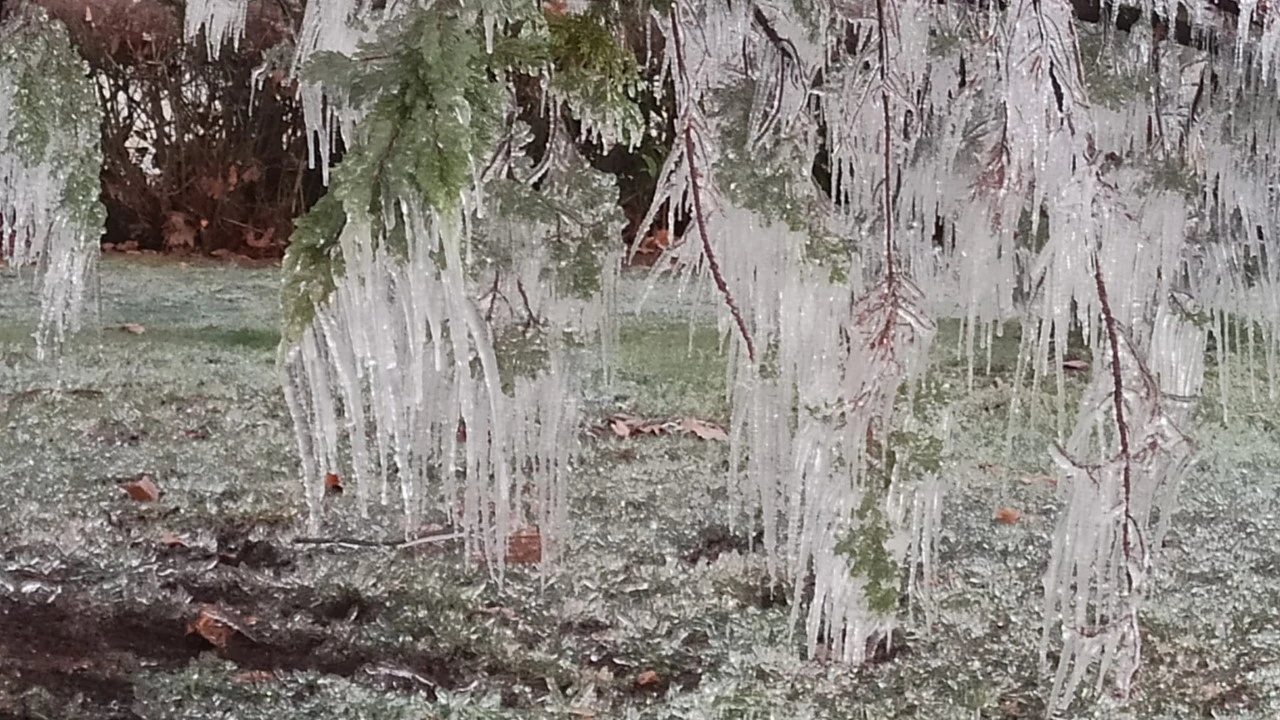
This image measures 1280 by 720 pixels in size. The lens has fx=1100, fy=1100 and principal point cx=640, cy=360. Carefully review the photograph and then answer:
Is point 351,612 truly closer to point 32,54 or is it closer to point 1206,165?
point 32,54

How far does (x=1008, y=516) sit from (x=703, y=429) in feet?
Answer: 2.94

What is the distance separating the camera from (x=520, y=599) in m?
2.12

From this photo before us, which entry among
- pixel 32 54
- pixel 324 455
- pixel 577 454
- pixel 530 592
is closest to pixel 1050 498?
pixel 577 454

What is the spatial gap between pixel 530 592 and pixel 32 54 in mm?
1261

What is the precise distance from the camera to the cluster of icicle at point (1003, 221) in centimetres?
112

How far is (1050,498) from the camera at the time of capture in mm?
2721

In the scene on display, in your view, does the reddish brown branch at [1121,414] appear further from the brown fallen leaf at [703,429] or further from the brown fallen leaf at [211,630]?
the brown fallen leaf at [703,429]

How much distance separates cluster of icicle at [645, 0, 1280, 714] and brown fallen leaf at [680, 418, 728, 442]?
4.44 feet

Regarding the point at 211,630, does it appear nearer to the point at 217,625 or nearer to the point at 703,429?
the point at 217,625

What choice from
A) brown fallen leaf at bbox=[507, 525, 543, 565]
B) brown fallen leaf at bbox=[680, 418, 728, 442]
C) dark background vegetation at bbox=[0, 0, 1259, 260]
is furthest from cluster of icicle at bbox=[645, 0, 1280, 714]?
dark background vegetation at bbox=[0, 0, 1259, 260]

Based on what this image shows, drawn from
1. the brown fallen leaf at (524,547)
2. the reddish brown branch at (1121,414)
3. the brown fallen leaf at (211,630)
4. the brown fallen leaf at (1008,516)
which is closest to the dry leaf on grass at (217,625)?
the brown fallen leaf at (211,630)

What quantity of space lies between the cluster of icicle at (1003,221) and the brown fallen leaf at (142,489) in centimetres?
155

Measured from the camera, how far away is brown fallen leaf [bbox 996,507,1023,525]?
2.56m

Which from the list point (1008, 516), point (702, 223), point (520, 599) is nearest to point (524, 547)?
point (520, 599)
